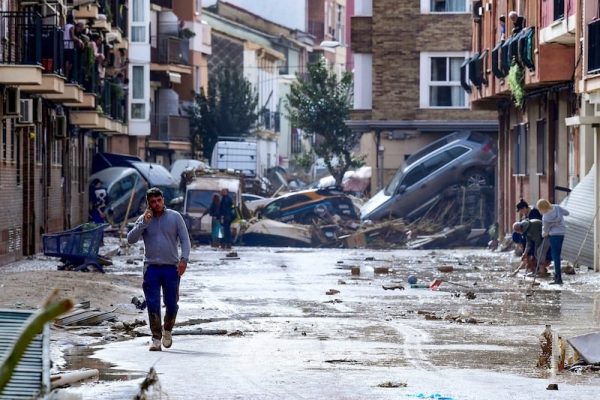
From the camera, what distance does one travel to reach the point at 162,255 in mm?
14969

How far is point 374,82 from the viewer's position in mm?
58312

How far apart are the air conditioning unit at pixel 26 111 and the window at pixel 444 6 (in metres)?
25.5

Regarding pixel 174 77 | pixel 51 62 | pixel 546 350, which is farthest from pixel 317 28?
pixel 546 350

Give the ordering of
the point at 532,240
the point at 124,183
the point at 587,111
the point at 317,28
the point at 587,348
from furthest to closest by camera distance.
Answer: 1. the point at 317,28
2. the point at 124,183
3. the point at 587,111
4. the point at 532,240
5. the point at 587,348

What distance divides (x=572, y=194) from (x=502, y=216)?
1463 cm

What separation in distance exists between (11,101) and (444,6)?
28.8 m

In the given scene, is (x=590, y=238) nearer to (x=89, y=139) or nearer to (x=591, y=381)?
(x=591, y=381)

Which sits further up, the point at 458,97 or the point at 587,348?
the point at 458,97

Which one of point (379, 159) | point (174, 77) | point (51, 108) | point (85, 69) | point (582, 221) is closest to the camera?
point (582, 221)

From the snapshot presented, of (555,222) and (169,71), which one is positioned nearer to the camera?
(555,222)

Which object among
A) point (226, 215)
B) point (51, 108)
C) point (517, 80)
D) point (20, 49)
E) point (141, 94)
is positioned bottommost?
point (226, 215)

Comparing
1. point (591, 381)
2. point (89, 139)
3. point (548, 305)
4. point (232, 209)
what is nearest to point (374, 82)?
point (89, 139)

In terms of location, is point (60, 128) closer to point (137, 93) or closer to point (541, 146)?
point (541, 146)

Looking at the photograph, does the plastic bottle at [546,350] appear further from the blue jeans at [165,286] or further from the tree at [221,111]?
the tree at [221,111]
